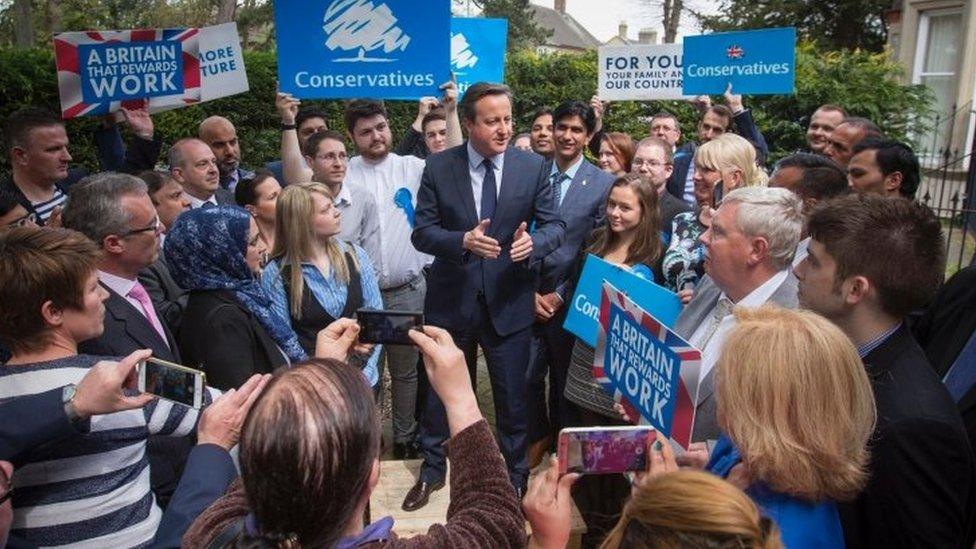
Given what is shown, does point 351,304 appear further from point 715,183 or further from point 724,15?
point 724,15

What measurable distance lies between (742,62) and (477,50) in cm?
246

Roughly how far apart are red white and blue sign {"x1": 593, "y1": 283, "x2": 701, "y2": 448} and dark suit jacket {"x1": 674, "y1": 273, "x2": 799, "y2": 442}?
0.16 meters

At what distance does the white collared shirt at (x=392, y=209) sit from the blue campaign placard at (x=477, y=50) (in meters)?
2.19

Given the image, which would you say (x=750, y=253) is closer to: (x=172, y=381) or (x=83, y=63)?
(x=172, y=381)

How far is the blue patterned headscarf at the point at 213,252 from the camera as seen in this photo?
272cm

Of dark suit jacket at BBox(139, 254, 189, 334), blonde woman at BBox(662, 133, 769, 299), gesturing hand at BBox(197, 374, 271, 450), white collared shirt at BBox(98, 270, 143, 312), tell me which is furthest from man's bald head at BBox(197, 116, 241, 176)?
gesturing hand at BBox(197, 374, 271, 450)

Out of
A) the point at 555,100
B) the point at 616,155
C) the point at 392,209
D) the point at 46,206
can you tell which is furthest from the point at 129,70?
the point at 555,100

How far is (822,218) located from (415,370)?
2951 millimetres

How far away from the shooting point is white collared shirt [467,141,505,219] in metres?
4.00

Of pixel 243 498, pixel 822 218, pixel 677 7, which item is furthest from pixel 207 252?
pixel 677 7

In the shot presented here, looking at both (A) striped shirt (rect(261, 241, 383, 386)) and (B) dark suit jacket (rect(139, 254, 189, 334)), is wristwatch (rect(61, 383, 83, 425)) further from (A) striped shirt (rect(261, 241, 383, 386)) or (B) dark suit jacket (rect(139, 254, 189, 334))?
(B) dark suit jacket (rect(139, 254, 189, 334))

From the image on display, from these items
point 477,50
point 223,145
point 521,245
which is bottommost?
point 521,245

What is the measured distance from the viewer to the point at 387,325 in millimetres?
2078

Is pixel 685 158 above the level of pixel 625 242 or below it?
above
